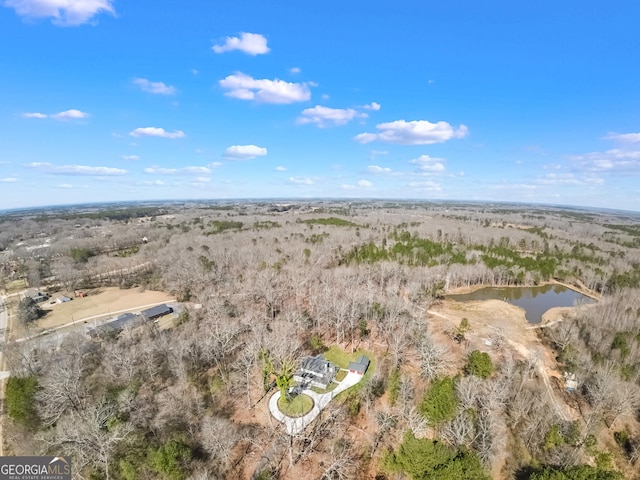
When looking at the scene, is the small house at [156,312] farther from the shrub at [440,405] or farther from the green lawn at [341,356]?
the shrub at [440,405]

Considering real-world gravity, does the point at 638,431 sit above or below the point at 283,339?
below

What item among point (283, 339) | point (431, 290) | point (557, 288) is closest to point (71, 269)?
point (283, 339)

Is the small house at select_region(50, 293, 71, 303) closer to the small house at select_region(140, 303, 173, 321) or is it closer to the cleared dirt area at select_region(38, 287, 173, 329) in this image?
the cleared dirt area at select_region(38, 287, 173, 329)

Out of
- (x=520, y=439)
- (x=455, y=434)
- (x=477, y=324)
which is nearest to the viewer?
(x=455, y=434)

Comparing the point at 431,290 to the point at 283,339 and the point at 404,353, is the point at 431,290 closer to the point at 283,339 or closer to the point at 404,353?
the point at 404,353

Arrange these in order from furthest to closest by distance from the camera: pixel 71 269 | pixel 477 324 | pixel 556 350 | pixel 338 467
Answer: pixel 71 269, pixel 477 324, pixel 556 350, pixel 338 467

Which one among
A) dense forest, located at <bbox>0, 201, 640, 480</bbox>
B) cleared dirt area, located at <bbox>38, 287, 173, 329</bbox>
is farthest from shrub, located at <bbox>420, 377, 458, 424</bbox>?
cleared dirt area, located at <bbox>38, 287, 173, 329</bbox>
